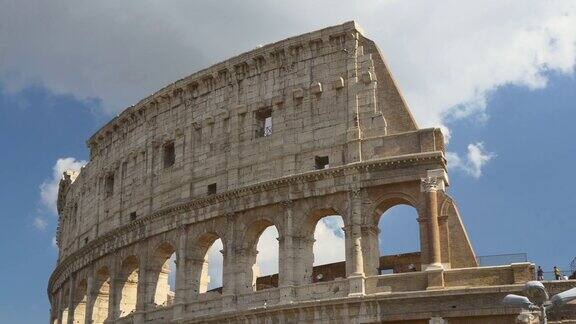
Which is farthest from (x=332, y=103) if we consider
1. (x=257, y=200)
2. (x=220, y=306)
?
(x=220, y=306)

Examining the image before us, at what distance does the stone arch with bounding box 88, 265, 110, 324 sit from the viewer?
33.6 m

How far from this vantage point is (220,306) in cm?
2711

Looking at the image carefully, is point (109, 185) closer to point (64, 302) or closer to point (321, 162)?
point (64, 302)

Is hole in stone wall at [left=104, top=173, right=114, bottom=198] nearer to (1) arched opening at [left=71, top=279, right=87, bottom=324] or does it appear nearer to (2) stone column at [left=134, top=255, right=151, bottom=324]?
A: (1) arched opening at [left=71, top=279, right=87, bottom=324]

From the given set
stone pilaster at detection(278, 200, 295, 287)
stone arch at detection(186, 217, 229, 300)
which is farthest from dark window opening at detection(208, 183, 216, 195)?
stone pilaster at detection(278, 200, 295, 287)

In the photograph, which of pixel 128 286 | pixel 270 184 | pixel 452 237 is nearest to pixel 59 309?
pixel 128 286

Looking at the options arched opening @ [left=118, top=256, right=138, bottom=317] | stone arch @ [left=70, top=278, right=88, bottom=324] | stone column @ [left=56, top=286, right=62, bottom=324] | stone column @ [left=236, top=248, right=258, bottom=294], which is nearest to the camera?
stone column @ [left=236, top=248, right=258, bottom=294]

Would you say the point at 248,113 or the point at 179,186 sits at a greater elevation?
the point at 248,113

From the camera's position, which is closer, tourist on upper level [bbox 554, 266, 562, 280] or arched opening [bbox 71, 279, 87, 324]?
tourist on upper level [bbox 554, 266, 562, 280]

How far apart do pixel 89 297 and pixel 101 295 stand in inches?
22.2

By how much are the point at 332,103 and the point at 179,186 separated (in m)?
7.32

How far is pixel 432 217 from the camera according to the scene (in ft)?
78.6

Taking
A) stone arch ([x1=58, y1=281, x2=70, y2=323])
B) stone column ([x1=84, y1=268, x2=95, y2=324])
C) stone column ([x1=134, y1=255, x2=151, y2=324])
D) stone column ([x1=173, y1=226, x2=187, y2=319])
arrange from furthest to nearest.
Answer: stone arch ([x1=58, y1=281, x2=70, y2=323]) → stone column ([x1=84, y1=268, x2=95, y2=324]) → stone column ([x1=134, y1=255, x2=151, y2=324]) → stone column ([x1=173, y1=226, x2=187, y2=319])

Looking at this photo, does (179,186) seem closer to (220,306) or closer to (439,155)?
(220,306)
